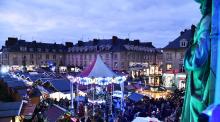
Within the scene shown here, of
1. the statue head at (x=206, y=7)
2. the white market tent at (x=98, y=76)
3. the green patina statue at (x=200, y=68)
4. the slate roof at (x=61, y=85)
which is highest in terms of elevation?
the statue head at (x=206, y=7)

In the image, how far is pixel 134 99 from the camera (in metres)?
26.8

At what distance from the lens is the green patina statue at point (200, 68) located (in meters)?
3.11

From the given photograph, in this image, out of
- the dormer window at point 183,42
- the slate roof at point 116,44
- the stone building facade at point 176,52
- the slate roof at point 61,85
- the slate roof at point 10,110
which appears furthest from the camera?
the slate roof at point 116,44

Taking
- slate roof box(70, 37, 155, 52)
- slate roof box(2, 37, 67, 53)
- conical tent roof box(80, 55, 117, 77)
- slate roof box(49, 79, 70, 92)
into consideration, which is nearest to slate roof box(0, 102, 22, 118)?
conical tent roof box(80, 55, 117, 77)

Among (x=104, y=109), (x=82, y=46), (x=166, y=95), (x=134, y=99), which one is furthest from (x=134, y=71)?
(x=104, y=109)

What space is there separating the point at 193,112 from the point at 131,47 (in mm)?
82812

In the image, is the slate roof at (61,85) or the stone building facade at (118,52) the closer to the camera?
the slate roof at (61,85)

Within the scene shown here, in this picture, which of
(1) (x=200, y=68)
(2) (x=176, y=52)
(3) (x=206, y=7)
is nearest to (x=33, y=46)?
(2) (x=176, y=52)

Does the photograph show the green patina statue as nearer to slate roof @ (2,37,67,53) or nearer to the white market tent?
the white market tent

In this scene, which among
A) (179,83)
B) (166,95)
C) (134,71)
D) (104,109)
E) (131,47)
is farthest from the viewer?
(131,47)

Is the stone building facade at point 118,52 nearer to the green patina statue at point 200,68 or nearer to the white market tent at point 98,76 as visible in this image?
the white market tent at point 98,76

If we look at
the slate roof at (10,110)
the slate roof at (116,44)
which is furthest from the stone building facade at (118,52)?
the slate roof at (10,110)

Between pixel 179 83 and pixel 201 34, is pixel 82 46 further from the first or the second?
pixel 201 34

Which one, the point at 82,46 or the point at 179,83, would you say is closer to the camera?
the point at 179,83
